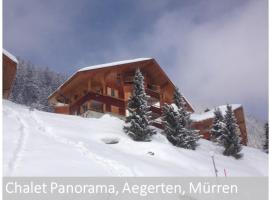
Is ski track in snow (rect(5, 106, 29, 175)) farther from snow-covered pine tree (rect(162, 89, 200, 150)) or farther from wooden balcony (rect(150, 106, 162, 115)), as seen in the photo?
wooden balcony (rect(150, 106, 162, 115))

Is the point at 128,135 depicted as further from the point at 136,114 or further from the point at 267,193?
the point at 267,193

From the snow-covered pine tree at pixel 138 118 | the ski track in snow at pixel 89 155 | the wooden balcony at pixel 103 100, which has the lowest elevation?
the ski track in snow at pixel 89 155

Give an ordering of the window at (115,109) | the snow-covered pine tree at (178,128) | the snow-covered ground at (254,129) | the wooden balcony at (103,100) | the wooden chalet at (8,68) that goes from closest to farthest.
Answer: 1. the snow-covered pine tree at (178,128)
2. the wooden chalet at (8,68)
3. the wooden balcony at (103,100)
4. the window at (115,109)
5. the snow-covered ground at (254,129)

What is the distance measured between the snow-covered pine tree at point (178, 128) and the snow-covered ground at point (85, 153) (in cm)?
112

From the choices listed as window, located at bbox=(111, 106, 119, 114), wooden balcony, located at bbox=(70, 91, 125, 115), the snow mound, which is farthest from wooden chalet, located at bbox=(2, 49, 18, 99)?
the snow mound

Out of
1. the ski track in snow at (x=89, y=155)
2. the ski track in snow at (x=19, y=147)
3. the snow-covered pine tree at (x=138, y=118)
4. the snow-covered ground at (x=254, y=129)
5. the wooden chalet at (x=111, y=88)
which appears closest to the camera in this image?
the ski track in snow at (x=19, y=147)

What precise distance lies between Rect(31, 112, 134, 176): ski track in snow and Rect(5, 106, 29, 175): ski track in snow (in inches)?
42.4

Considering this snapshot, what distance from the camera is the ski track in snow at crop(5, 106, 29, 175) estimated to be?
14847mm

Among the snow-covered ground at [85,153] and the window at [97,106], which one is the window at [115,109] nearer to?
the window at [97,106]

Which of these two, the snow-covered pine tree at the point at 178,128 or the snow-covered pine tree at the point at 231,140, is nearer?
the snow-covered pine tree at the point at 178,128

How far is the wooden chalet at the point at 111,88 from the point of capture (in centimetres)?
4066

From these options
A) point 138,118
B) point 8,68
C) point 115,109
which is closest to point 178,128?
point 138,118

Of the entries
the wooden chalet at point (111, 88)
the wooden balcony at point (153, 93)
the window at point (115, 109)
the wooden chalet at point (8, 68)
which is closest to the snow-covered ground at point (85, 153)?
the wooden chalet at point (8, 68)

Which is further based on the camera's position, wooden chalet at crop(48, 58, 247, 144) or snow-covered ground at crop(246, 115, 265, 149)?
snow-covered ground at crop(246, 115, 265, 149)
